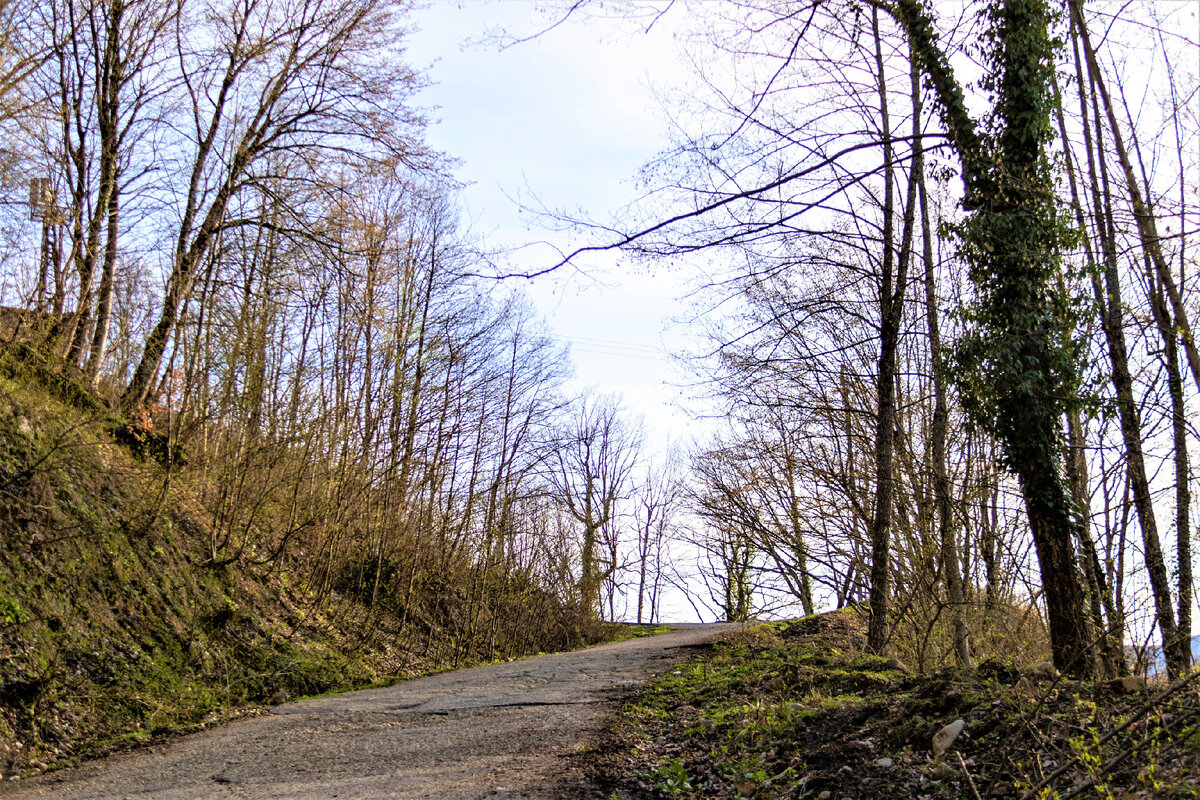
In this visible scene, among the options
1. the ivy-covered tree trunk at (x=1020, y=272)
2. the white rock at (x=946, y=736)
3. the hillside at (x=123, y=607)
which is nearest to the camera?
the white rock at (x=946, y=736)

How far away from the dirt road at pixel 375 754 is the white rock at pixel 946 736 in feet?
5.94

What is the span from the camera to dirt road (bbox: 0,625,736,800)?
4215mm

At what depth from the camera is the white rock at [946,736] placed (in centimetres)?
366

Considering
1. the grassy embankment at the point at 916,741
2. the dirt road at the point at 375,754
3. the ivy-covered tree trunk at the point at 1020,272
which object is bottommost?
the dirt road at the point at 375,754

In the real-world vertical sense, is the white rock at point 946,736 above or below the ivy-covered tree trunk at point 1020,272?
below

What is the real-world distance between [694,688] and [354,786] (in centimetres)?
391

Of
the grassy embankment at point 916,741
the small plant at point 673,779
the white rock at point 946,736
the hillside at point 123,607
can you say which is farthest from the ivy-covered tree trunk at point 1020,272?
the hillside at point 123,607

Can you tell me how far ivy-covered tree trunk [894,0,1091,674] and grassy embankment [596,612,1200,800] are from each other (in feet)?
8.38

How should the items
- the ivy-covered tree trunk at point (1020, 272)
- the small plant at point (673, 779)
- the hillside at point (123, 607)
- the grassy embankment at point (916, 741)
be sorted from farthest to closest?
the ivy-covered tree trunk at point (1020, 272)
the hillside at point (123, 607)
the small plant at point (673, 779)
the grassy embankment at point (916, 741)

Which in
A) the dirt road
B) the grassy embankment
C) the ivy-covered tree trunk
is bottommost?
the dirt road

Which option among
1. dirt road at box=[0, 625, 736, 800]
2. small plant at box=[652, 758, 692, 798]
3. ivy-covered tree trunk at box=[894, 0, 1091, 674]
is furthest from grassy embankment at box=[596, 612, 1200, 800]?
ivy-covered tree trunk at box=[894, 0, 1091, 674]

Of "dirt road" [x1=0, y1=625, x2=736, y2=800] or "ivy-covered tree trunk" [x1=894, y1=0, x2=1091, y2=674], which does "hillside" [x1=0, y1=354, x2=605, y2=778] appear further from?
"ivy-covered tree trunk" [x1=894, y1=0, x2=1091, y2=674]

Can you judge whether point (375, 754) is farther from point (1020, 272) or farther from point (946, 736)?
point (1020, 272)

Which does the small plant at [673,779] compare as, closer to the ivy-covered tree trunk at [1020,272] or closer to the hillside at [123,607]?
the hillside at [123,607]
